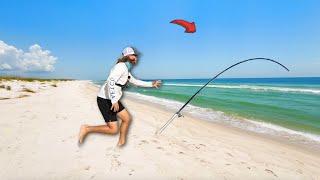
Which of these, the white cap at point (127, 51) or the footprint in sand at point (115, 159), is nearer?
the footprint in sand at point (115, 159)

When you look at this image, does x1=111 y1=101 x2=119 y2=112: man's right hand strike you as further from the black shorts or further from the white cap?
the white cap

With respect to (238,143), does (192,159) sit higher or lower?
higher

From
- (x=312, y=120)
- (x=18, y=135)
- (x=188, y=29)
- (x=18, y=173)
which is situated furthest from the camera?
(x=312, y=120)

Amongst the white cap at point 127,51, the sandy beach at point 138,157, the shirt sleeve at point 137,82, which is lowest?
the sandy beach at point 138,157

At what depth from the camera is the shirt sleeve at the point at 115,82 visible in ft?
19.0

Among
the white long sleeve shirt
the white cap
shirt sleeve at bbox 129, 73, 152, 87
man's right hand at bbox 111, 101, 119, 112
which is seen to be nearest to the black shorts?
the white long sleeve shirt

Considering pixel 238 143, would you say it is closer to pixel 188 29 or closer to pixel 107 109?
pixel 188 29

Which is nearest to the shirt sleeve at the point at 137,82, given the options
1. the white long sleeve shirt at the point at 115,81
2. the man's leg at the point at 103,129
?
the white long sleeve shirt at the point at 115,81

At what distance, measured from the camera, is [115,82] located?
5820 millimetres

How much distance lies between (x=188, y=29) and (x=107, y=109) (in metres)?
2.27

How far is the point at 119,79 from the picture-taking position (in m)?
5.88

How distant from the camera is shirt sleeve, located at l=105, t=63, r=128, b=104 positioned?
5.78 meters

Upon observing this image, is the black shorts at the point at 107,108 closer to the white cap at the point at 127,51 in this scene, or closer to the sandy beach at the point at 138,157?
the sandy beach at the point at 138,157

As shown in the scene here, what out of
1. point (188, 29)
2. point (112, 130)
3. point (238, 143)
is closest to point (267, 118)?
point (238, 143)
